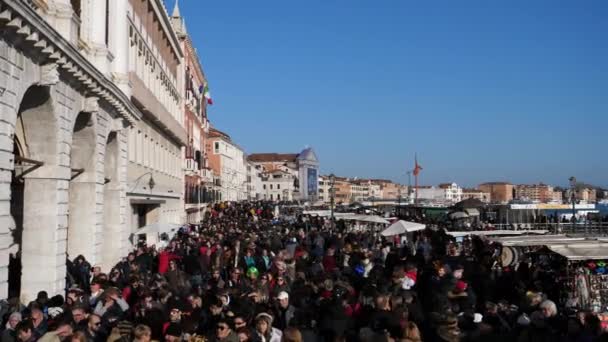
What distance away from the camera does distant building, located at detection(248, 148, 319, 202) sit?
4405 inches

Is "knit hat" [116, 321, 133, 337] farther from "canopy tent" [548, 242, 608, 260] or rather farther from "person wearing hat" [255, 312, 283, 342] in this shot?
"canopy tent" [548, 242, 608, 260]

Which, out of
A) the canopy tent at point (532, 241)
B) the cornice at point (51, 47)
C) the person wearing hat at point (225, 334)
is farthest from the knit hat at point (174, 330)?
the canopy tent at point (532, 241)

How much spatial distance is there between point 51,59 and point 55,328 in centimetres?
638

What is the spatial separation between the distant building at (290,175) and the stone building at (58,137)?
8919cm

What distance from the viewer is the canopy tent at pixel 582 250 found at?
12.8 m

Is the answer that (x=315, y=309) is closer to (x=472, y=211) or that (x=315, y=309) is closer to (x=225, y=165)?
(x=472, y=211)

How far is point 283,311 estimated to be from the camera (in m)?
9.40

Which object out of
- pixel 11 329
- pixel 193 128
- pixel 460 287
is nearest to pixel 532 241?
pixel 460 287

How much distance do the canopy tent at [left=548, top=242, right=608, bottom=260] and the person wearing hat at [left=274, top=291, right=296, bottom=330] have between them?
6.19m

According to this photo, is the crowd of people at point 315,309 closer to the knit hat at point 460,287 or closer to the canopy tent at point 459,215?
the knit hat at point 460,287

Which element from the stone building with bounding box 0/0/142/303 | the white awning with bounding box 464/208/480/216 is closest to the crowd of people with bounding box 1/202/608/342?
the stone building with bounding box 0/0/142/303

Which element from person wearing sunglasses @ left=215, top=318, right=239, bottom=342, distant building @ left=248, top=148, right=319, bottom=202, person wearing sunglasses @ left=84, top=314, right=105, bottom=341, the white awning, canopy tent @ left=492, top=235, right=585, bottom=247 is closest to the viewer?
person wearing sunglasses @ left=215, top=318, right=239, bottom=342

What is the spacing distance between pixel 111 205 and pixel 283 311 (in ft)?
39.9

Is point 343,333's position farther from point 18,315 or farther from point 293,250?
point 293,250
